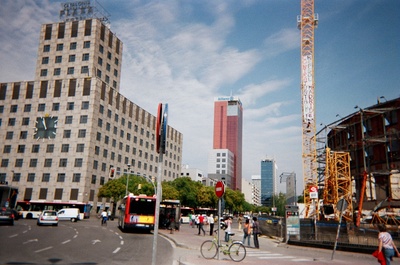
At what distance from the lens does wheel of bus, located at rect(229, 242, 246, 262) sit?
12.9 m

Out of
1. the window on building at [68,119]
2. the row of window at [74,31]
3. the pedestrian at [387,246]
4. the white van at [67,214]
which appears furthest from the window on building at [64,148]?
the pedestrian at [387,246]

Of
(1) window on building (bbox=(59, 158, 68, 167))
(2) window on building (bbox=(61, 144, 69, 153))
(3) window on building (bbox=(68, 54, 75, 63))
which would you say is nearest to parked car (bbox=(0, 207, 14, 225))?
(1) window on building (bbox=(59, 158, 68, 167))

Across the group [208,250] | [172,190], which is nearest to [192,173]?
[172,190]

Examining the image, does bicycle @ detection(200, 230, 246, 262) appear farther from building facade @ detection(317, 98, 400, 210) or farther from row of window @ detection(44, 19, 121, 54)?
row of window @ detection(44, 19, 121, 54)

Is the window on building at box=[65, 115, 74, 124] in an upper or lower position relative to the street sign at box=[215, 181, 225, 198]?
upper

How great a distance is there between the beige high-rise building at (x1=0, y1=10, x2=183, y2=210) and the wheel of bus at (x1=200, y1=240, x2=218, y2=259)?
5395cm

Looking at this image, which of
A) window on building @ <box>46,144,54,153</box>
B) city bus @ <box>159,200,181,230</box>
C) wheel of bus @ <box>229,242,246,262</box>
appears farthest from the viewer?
window on building @ <box>46,144,54,153</box>

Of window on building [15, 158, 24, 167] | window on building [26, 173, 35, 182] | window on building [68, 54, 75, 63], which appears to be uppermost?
window on building [68, 54, 75, 63]

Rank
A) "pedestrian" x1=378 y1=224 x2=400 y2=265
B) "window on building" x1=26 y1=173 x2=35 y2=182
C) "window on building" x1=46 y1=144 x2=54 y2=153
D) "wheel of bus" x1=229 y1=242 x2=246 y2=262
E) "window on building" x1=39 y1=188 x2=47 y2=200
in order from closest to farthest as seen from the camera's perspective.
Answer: "pedestrian" x1=378 y1=224 x2=400 y2=265 → "wheel of bus" x1=229 y1=242 x2=246 y2=262 → "window on building" x1=39 y1=188 x2=47 y2=200 → "window on building" x1=26 y1=173 x2=35 y2=182 → "window on building" x1=46 y1=144 x2=54 y2=153

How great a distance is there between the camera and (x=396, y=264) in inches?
536

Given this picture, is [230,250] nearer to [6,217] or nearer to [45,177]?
[6,217]

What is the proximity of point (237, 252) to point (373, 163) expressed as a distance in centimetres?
4209

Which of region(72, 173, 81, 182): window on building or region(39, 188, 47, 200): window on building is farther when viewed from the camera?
region(39, 188, 47, 200): window on building

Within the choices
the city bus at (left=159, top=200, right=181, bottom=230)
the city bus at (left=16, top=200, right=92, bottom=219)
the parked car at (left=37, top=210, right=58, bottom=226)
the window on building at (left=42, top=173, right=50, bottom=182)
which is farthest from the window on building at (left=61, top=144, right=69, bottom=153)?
the city bus at (left=159, top=200, right=181, bottom=230)
